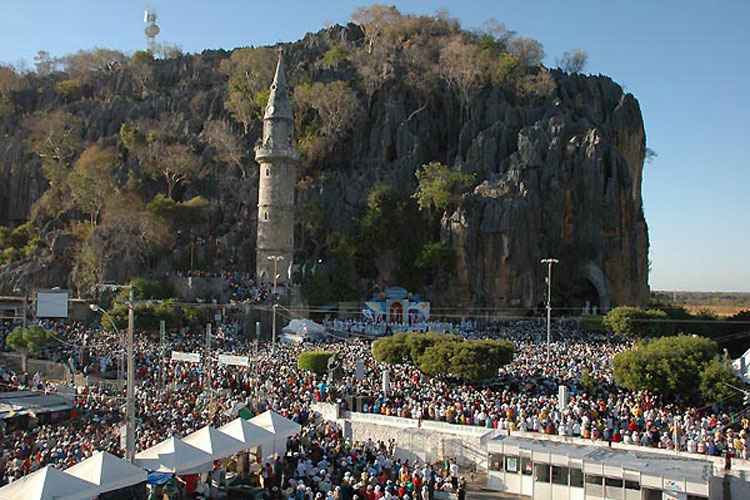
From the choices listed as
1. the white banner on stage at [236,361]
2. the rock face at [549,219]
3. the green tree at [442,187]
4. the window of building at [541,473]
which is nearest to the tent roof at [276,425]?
the window of building at [541,473]

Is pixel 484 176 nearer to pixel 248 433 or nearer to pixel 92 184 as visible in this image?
pixel 92 184

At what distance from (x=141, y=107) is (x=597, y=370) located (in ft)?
208

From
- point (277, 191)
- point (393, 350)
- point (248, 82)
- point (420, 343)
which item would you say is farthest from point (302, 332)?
point (248, 82)

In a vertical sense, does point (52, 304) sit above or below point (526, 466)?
above

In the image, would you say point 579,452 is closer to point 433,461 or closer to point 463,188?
point 433,461

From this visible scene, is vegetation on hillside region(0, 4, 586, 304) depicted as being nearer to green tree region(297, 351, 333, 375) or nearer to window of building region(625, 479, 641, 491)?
green tree region(297, 351, 333, 375)

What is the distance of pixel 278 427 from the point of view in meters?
23.4

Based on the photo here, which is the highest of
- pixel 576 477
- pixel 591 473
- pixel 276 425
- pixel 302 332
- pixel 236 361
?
pixel 302 332

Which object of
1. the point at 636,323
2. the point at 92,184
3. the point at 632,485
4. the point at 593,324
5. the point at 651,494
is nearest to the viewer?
the point at 651,494

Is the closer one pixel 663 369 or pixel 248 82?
pixel 663 369

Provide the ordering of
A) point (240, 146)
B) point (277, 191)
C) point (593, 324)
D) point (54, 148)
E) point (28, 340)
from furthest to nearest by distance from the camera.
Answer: point (54, 148)
point (240, 146)
point (277, 191)
point (593, 324)
point (28, 340)

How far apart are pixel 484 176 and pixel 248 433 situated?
4843cm

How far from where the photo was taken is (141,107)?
81.4 meters

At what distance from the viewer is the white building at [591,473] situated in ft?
66.4
